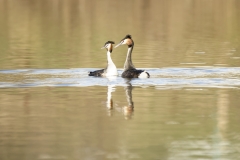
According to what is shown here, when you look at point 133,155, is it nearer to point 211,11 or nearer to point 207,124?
point 207,124

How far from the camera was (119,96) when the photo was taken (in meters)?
17.6

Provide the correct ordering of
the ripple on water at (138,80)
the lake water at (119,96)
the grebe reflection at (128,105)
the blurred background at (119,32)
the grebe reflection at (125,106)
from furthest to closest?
the blurred background at (119,32), the ripple on water at (138,80), the grebe reflection at (125,106), the grebe reflection at (128,105), the lake water at (119,96)

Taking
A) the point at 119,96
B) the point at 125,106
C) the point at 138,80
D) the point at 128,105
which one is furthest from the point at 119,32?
the point at 125,106

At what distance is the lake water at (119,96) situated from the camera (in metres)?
12.1

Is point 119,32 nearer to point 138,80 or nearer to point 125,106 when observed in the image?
point 138,80

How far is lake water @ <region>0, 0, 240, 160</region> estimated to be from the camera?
12070 millimetres

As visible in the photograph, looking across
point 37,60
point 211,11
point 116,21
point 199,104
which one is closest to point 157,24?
point 116,21

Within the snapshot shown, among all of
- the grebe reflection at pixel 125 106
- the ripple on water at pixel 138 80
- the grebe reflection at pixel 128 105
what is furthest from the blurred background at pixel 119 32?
the grebe reflection at pixel 125 106

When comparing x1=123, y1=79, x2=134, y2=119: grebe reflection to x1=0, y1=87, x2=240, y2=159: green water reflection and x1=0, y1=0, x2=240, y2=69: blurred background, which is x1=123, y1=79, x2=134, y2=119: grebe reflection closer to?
x1=0, y1=87, x2=240, y2=159: green water reflection

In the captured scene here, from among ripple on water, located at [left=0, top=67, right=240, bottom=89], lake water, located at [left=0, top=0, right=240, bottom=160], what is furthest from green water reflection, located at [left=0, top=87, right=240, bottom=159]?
ripple on water, located at [left=0, top=67, right=240, bottom=89]

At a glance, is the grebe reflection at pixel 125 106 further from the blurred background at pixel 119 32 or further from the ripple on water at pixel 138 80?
the blurred background at pixel 119 32

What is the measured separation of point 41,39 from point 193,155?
77.4ft

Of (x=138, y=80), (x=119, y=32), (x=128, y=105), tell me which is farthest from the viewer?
(x=119, y=32)

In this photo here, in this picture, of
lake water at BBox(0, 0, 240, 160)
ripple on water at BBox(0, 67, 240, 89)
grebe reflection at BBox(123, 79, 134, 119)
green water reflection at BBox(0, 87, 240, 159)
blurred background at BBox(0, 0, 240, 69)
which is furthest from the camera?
blurred background at BBox(0, 0, 240, 69)
